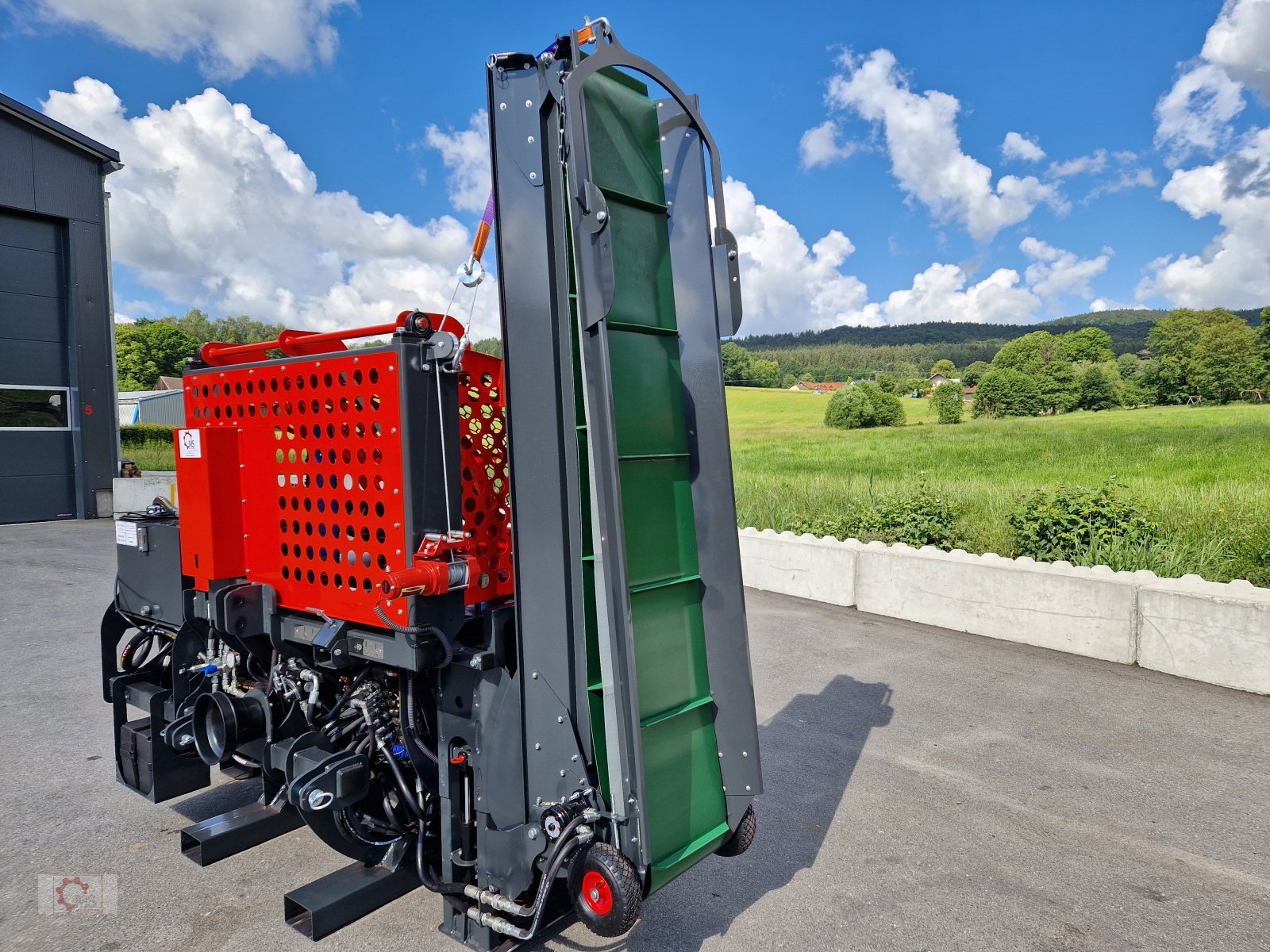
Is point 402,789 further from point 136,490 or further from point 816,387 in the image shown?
point 816,387

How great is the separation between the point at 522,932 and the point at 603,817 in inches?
17.1

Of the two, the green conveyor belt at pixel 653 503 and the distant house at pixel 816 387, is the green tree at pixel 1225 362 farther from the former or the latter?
the green conveyor belt at pixel 653 503

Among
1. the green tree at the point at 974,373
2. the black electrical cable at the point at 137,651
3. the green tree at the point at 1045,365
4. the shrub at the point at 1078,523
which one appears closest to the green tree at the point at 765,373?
the green tree at the point at 974,373

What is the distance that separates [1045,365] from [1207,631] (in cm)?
1411

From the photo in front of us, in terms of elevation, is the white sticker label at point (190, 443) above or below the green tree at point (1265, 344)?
below

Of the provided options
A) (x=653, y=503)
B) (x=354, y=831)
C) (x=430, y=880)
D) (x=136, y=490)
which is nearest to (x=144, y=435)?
(x=136, y=490)

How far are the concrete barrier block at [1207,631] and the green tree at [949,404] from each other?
13.2 m

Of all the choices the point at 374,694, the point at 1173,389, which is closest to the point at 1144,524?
the point at 374,694

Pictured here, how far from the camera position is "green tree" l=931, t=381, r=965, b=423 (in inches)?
747

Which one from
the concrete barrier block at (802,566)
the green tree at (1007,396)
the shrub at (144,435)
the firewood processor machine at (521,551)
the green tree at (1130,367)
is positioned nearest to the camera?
the firewood processor machine at (521,551)

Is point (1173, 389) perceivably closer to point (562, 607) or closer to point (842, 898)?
point (842, 898)

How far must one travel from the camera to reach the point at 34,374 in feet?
49.6

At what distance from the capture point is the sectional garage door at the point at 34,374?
1473 centimetres

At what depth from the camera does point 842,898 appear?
10.8ft
